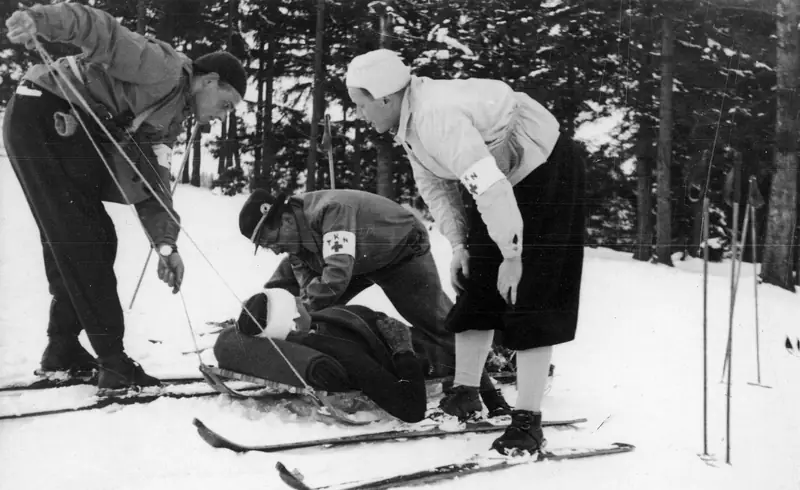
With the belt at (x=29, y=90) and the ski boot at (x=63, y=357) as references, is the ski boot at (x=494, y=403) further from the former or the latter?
the belt at (x=29, y=90)

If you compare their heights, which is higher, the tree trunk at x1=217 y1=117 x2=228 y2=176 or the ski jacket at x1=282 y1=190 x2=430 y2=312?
the tree trunk at x1=217 y1=117 x2=228 y2=176

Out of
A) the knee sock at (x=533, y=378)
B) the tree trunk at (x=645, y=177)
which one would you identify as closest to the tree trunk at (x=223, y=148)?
the knee sock at (x=533, y=378)

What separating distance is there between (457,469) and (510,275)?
1.67 ft

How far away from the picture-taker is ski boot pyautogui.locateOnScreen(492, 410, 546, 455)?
176cm

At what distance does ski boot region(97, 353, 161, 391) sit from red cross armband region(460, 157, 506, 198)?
51.5 inches

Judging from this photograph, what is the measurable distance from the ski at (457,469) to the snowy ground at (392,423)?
3 centimetres

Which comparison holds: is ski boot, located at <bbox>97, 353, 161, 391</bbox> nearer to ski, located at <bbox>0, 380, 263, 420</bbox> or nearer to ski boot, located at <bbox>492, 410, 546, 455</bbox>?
ski, located at <bbox>0, 380, 263, 420</bbox>

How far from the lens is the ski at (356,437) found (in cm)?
171

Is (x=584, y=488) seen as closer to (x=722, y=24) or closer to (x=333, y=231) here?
(x=333, y=231)

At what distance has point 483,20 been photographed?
7.84ft

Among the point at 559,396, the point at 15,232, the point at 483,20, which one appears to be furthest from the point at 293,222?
the point at 559,396

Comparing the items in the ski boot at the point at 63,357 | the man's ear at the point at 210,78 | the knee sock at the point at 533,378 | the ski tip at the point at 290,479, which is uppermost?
the man's ear at the point at 210,78

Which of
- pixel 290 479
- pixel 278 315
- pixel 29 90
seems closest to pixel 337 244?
pixel 278 315

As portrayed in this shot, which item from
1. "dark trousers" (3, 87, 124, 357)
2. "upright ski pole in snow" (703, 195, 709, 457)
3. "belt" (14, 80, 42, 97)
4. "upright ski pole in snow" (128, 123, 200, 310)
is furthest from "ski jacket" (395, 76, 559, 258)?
"belt" (14, 80, 42, 97)
